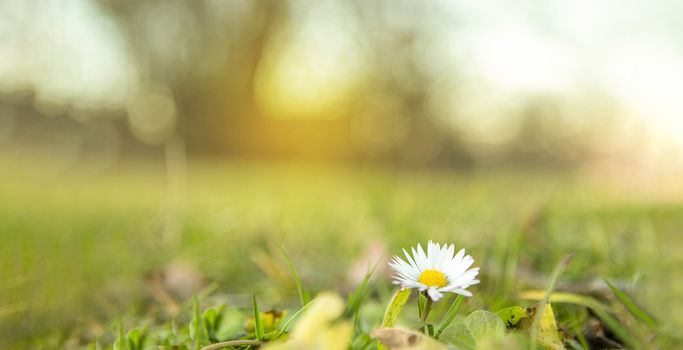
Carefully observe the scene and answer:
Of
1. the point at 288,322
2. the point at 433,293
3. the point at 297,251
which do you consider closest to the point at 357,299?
the point at 288,322

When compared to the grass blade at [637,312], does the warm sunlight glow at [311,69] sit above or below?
above

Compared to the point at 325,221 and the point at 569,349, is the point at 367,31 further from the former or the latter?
the point at 569,349

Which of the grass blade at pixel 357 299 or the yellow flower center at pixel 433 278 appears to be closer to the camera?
the yellow flower center at pixel 433 278

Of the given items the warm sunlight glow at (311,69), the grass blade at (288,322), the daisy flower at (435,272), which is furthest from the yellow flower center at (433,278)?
the warm sunlight glow at (311,69)

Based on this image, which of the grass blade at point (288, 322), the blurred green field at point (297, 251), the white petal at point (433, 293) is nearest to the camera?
the white petal at point (433, 293)

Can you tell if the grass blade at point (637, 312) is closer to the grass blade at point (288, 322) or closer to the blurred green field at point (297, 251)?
the blurred green field at point (297, 251)

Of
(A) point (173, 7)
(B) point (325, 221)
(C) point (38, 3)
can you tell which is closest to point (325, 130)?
(A) point (173, 7)

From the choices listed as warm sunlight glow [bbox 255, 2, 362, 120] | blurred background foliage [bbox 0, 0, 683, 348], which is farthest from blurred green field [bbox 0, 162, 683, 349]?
warm sunlight glow [bbox 255, 2, 362, 120]

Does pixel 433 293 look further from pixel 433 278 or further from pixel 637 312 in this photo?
pixel 637 312
